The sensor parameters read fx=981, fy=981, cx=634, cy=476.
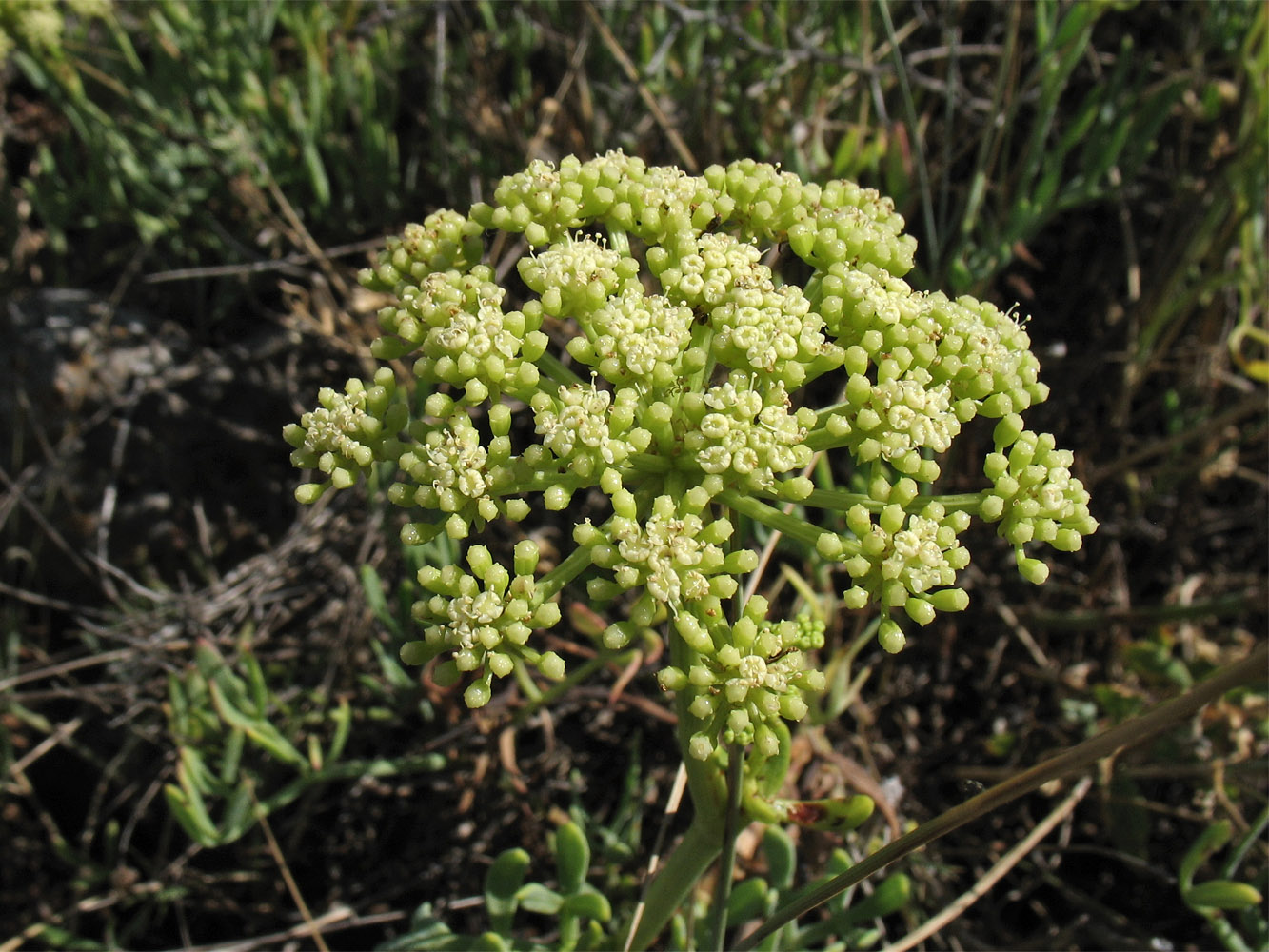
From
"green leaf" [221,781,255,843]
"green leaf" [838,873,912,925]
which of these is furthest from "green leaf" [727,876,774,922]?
"green leaf" [221,781,255,843]

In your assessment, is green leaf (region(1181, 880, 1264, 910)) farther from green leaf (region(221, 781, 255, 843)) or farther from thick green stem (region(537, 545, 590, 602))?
green leaf (region(221, 781, 255, 843))

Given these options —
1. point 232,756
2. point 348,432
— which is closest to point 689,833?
point 348,432

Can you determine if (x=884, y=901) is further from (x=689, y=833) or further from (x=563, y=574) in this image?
(x=563, y=574)

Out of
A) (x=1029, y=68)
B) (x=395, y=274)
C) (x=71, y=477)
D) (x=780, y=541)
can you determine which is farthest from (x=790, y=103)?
(x=71, y=477)

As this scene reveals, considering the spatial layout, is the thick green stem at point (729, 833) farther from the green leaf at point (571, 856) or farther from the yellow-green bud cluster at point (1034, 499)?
the yellow-green bud cluster at point (1034, 499)

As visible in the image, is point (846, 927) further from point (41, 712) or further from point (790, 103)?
point (41, 712)
